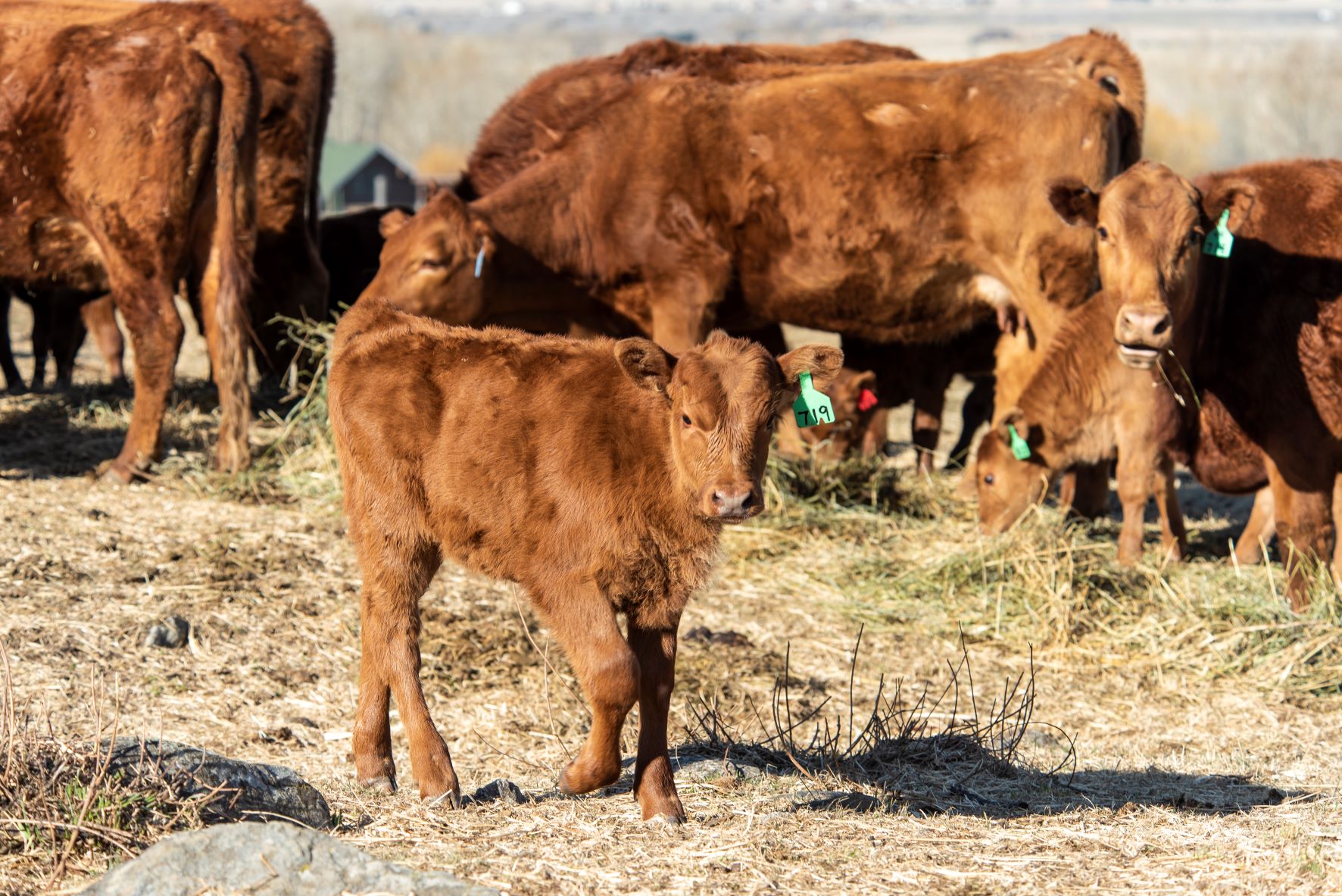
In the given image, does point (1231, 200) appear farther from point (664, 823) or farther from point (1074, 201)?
point (664, 823)

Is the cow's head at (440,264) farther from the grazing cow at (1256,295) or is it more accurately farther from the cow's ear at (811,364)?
the cow's ear at (811,364)

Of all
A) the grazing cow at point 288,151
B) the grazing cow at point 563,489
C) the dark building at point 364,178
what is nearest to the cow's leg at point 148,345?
the grazing cow at point 288,151

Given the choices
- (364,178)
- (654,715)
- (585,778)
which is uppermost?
(654,715)

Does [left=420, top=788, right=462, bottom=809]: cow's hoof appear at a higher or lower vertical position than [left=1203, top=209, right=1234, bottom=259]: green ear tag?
lower

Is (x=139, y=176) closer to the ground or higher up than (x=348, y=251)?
higher up

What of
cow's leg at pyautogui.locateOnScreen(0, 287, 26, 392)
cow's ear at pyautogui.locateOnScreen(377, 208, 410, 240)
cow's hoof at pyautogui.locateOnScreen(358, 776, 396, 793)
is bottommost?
cow's leg at pyautogui.locateOnScreen(0, 287, 26, 392)

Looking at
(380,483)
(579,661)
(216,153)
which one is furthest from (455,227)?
(579,661)

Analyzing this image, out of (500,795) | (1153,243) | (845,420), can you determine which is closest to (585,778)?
(500,795)

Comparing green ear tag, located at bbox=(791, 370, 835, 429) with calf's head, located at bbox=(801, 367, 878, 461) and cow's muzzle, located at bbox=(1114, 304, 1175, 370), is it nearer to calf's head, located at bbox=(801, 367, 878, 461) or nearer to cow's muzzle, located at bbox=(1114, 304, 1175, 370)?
cow's muzzle, located at bbox=(1114, 304, 1175, 370)

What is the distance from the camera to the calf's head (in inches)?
424

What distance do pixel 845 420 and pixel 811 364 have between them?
20.5 feet

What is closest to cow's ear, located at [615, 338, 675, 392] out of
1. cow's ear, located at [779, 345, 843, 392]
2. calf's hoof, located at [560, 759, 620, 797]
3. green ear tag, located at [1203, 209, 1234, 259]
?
cow's ear, located at [779, 345, 843, 392]

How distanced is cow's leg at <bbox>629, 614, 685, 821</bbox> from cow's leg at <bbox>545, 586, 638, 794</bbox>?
0.09 meters

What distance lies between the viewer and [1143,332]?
24.4ft
